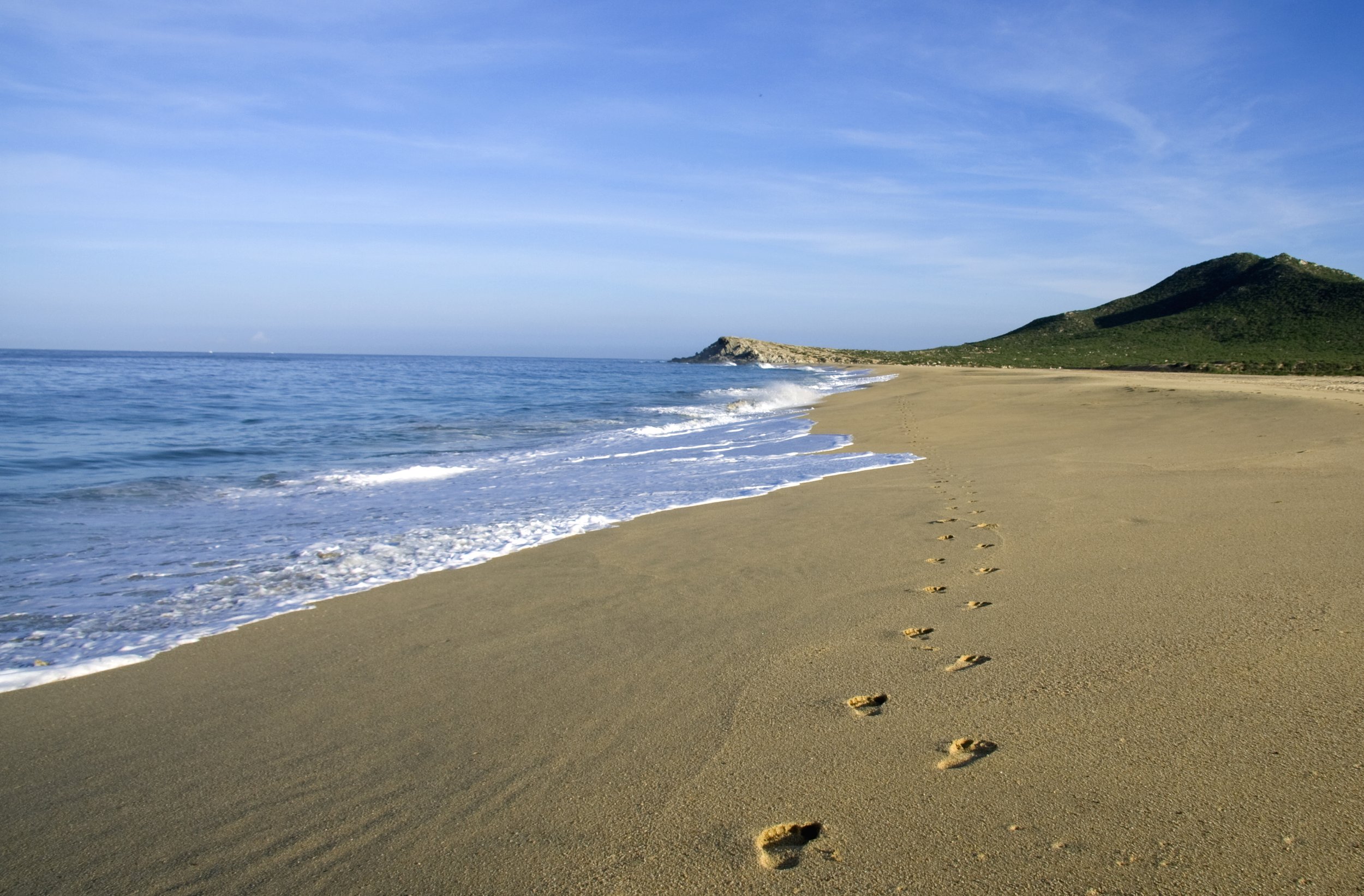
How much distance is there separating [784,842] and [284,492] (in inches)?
375

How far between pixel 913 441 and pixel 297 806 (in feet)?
37.7

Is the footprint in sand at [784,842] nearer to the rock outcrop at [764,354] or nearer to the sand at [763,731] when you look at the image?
the sand at [763,731]

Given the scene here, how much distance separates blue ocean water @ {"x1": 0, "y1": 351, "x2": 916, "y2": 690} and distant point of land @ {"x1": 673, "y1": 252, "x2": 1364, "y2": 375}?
93.6 ft

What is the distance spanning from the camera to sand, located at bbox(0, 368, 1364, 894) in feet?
7.55

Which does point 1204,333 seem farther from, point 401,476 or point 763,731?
point 763,731

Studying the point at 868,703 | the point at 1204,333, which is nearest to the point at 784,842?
the point at 868,703

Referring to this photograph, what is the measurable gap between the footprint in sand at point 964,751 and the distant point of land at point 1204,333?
35112mm

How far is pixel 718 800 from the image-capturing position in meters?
2.61

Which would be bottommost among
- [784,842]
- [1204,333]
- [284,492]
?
[284,492]

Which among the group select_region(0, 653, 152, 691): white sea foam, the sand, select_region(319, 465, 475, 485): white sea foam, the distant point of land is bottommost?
select_region(319, 465, 475, 485): white sea foam

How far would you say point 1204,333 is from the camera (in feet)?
179

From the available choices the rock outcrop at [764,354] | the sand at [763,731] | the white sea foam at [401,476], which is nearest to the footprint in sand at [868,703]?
the sand at [763,731]

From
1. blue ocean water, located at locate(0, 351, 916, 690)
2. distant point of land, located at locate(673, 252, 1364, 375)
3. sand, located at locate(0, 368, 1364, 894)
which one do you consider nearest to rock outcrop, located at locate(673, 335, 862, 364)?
distant point of land, located at locate(673, 252, 1364, 375)

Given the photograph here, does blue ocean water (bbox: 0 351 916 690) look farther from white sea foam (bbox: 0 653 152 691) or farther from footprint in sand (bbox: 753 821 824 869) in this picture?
footprint in sand (bbox: 753 821 824 869)
